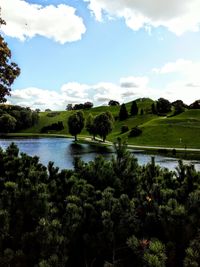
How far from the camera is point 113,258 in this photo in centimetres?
486

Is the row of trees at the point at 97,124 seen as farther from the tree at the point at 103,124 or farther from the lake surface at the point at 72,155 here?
the lake surface at the point at 72,155

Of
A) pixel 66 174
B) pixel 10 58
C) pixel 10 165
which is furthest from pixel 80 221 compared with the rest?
pixel 10 58

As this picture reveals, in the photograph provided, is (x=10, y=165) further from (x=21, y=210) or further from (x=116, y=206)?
(x=116, y=206)

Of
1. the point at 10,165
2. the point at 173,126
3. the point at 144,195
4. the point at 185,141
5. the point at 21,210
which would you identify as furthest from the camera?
the point at 173,126

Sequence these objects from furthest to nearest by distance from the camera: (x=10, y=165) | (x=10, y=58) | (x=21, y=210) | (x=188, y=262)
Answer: (x=10, y=58) → (x=10, y=165) → (x=21, y=210) → (x=188, y=262)

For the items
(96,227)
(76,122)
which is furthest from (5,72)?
(76,122)

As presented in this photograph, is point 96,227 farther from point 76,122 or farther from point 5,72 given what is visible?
point 76,122

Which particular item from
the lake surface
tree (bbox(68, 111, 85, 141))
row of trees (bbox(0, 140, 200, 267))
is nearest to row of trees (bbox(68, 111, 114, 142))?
tree (bbox(68, 111, 85, 141))

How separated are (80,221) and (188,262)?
182cm

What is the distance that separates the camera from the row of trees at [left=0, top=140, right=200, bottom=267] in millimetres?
4641

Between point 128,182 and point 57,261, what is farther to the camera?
point 128,182

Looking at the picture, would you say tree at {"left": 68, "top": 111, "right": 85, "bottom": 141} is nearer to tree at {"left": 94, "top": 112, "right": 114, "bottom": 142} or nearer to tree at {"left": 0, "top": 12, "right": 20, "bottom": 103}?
tree at {"left": 94, "top": 112, "right": 114, "bottom": 142}

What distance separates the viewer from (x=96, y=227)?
5574 millimetres

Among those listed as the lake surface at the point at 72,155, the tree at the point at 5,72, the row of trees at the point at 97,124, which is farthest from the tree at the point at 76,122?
the tree at the point at 5,72
